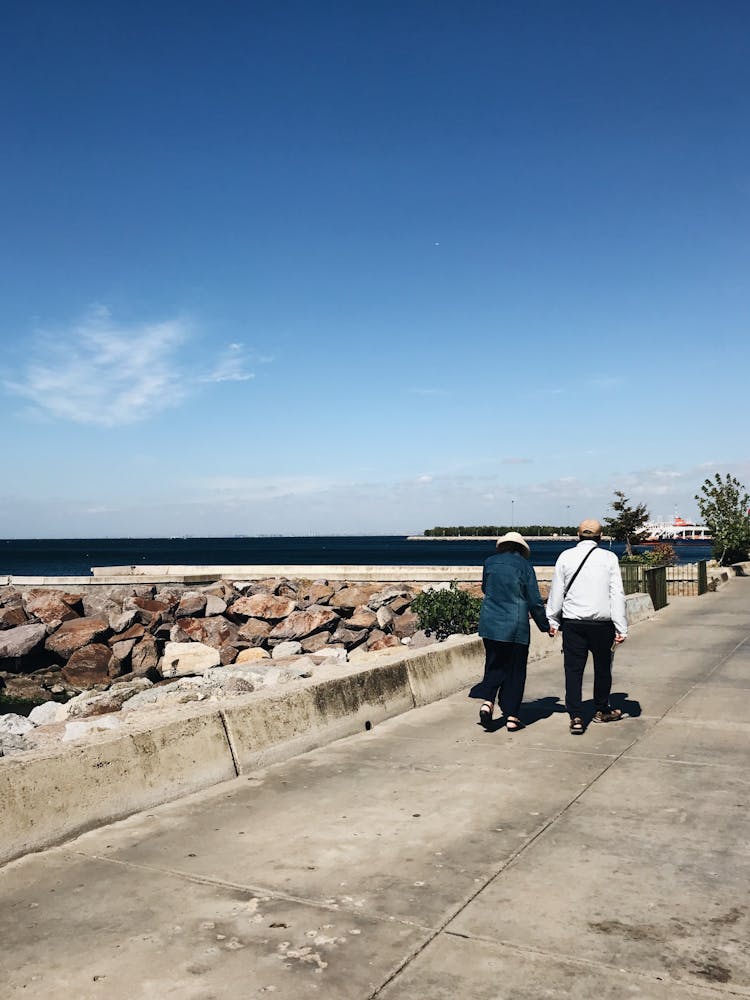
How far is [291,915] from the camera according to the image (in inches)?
152

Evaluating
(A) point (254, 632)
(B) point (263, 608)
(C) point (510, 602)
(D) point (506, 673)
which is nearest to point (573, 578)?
(C) point (510, 602)

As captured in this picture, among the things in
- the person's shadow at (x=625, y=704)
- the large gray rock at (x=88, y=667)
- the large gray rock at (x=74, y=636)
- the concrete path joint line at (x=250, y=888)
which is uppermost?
the concrete path joint line at (x=250, y=888)

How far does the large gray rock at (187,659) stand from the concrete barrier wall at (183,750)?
13340 mm

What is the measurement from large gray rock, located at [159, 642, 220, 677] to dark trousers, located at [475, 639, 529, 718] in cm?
1434

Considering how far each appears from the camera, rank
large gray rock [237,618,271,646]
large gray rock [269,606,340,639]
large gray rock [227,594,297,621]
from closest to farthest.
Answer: large gray rock [269,606,340,639], large gray rock [237,618,271,646], large gray rock [227,594,297,621]

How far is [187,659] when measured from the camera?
21.5 m

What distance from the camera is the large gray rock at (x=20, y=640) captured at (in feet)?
74.3

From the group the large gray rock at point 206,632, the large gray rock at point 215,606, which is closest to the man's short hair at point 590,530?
the large gray rock at point 206,632

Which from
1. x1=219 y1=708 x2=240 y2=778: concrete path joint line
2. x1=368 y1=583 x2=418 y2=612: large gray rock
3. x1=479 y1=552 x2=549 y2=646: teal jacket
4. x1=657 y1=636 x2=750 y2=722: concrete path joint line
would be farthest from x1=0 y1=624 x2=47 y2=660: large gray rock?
x1=219 y1=708 x2=240 y2=778: concrete path joint line

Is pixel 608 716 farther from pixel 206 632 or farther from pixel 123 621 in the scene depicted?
pixel 123 621

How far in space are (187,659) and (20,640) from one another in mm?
5038

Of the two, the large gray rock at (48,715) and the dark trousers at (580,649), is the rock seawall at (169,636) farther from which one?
the dark trousers at (580,649)

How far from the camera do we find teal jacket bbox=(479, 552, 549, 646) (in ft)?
25.0

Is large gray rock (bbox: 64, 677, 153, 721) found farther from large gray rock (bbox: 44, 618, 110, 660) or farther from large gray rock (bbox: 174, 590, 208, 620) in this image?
large gray rock (bbox: 174, 590, 208, 620)
